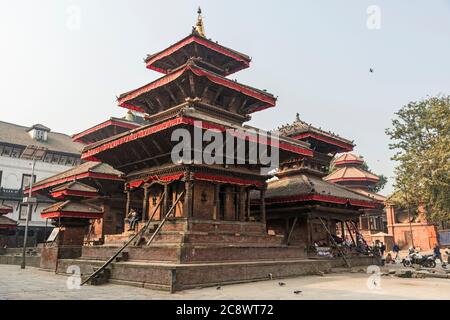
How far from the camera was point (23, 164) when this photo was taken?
4284 centimetres

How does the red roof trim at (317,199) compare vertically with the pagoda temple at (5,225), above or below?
above

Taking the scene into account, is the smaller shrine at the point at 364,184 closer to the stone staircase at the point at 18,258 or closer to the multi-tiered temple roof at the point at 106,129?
the multi-tiered temple roof at the point at 106,129

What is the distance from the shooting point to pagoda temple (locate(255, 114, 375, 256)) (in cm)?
2255

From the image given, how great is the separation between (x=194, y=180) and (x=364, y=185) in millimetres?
32723

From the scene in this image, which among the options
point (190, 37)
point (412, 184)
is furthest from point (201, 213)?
point (412, 184)

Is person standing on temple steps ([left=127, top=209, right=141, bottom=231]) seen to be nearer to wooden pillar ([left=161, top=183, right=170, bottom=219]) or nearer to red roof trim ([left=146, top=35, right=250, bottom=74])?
wooden pillar ([left=161, top=183, right=170, bottom=219])

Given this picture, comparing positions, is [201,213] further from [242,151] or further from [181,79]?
[181,79]

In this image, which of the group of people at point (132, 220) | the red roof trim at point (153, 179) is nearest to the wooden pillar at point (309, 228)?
the red roof trim at point (153, 179)

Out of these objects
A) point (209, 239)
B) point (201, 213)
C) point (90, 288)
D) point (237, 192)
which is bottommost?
point (90, 288)

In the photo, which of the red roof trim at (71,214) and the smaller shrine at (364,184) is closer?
the red roof trim at (71,214)

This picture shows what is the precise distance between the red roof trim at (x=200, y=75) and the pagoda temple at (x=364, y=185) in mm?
22319

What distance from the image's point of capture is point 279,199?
2303 cm

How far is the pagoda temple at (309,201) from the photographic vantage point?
2255 cm
